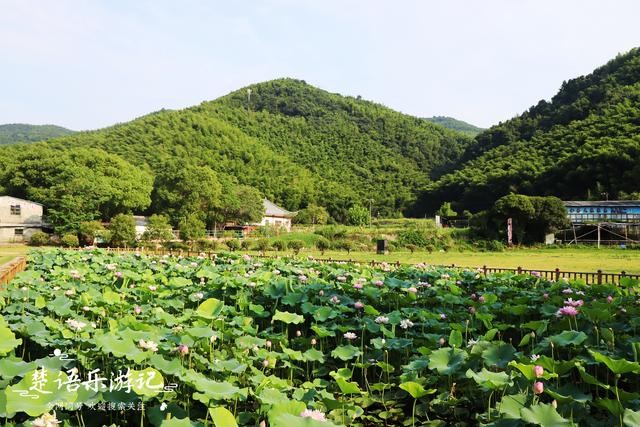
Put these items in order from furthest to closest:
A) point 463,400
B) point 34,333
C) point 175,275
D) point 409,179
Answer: point 409,179
point 175,275
point 34,333
point 463,400

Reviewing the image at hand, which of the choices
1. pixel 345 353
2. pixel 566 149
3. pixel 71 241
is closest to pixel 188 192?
pixel 71 241

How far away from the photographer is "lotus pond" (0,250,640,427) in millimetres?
2320

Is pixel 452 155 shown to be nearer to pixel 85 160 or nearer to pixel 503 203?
pixel 503 203

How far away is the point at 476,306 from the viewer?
502 centimetres

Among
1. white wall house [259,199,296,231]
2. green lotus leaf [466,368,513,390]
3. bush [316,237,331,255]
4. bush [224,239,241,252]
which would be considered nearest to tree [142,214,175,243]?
bush [224,239,241,252]

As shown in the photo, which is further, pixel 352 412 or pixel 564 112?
pixel 564 112

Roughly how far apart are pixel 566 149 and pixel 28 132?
99381 millimetres

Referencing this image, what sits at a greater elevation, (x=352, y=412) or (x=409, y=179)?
(x=409, y=179)

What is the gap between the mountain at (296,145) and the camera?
65.3m

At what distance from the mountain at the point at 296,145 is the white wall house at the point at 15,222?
768 centimetres

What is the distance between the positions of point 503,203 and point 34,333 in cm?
3404

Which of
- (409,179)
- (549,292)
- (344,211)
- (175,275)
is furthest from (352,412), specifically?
(409,179)

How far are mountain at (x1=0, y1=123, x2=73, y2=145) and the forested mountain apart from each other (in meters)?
73.6

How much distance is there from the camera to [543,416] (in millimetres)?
2025
